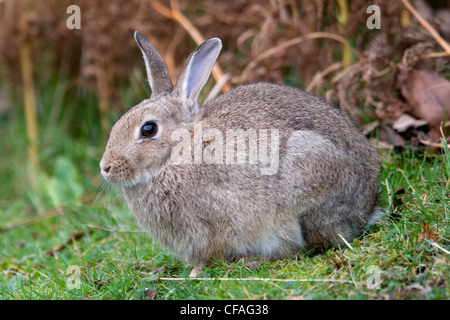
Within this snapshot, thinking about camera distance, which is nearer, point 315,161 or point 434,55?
point 315,161

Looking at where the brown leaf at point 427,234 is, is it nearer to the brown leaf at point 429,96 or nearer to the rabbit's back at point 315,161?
the rabbit's back at point 315,161

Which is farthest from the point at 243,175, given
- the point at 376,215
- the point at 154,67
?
the point at 154,67

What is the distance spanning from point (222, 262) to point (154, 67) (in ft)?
6.00

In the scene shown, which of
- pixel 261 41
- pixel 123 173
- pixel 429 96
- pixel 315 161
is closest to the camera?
pixel 315 161

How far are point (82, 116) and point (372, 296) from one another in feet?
22.8

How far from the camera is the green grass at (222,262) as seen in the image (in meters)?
3.62

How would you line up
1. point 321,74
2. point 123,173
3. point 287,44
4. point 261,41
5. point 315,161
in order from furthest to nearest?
point 261,41, point 287,44, point 321,74, point 123,173, point 315,161

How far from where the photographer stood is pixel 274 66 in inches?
277

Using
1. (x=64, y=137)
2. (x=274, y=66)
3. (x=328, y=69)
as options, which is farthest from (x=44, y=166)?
(x=328, y=69)

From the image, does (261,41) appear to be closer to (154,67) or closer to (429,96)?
(429,96)

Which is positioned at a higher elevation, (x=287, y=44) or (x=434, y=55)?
(x=287, y=44)

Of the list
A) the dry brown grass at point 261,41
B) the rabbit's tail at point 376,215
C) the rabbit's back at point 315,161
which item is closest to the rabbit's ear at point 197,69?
the rabbit's back at point 315,161

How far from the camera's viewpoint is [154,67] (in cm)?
492

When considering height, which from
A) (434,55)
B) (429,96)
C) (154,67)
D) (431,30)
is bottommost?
(429,96)
